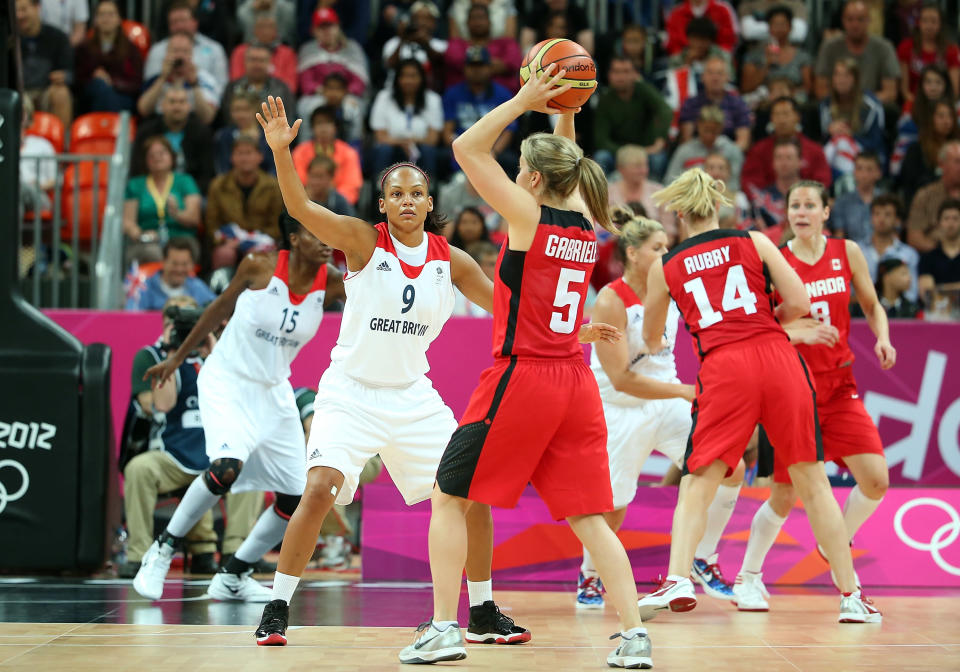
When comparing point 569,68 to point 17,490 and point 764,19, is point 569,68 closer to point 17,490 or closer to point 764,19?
point 17,490

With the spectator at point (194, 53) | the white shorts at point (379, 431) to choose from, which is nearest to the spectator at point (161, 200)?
the spectator at point (194, 53)

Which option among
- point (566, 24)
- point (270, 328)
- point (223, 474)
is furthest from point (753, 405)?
point (566, 24)

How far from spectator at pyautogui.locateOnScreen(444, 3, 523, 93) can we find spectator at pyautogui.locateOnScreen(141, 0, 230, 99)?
7.88ft

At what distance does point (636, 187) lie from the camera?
11250 mm

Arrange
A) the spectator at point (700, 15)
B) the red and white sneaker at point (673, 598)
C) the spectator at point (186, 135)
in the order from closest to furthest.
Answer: the red and white sneaker at point (673, 598), the spectator at point (186, 135), the spectator at point (700, 15)

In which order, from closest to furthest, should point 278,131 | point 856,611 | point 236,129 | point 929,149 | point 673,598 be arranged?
point 278,131 → point 673,598 → point 856,611 → point 236,129 → point 929,149

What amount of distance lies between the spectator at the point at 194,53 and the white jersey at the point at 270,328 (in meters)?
6.10

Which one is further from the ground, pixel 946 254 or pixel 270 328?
pixel 946 254

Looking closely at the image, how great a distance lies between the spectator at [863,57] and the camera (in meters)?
13.4

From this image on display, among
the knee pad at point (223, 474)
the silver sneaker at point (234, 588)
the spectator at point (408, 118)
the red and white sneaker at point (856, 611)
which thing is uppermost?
the spectator at point (408, 118)

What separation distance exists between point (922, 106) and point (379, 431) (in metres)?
9.16

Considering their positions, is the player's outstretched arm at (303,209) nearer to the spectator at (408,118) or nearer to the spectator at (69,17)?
the spectator at (408,118)

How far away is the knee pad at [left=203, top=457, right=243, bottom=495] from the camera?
674cm

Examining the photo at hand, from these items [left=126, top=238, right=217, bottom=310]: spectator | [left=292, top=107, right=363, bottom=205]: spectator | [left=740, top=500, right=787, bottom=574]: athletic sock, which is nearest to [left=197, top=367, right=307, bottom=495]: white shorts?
[left=740, top=500, right=787, bottom=574]: athletic sock
